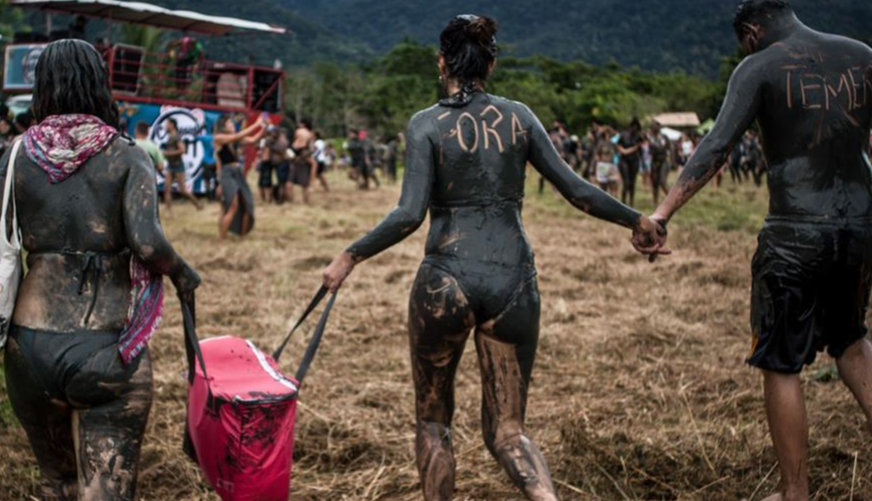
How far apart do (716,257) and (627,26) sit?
92.6 meters

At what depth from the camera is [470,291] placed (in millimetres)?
3453

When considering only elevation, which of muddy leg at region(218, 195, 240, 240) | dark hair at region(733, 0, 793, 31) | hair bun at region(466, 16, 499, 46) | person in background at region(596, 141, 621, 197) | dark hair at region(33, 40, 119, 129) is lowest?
muddy leg at region(218, 195, 240, 240)

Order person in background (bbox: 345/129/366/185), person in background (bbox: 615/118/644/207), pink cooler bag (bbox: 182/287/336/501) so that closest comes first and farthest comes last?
pink cooler bag (bbox: 182/287/336/501) → person in background (bbox: 615/118/644/207) → person in background (bbox: 345/129/366/185)

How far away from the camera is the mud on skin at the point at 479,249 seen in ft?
11.4

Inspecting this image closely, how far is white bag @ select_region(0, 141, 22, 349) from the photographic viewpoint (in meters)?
3.01

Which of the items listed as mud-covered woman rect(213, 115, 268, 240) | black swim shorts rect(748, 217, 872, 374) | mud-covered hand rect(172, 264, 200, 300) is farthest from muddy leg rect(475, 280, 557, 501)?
mud-covered woman rect(213, 115, 268, 240)

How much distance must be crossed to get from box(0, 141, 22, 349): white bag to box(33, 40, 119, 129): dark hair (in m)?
0.20

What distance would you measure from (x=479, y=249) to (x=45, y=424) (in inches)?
59.3

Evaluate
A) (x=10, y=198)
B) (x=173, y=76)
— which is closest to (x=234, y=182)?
(x=10, y=198)

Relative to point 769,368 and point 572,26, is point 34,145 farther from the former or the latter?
point 572,26

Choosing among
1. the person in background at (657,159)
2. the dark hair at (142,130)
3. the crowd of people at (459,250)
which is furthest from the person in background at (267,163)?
the crowd of people at (459,250)

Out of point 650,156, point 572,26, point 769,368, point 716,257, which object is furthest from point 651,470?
point 572,26

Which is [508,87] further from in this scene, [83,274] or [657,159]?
[83,274]

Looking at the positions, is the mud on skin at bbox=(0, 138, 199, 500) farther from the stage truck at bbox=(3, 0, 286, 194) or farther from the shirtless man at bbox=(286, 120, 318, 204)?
the shirtless man at bbox=(286, 120, 318, 204)
